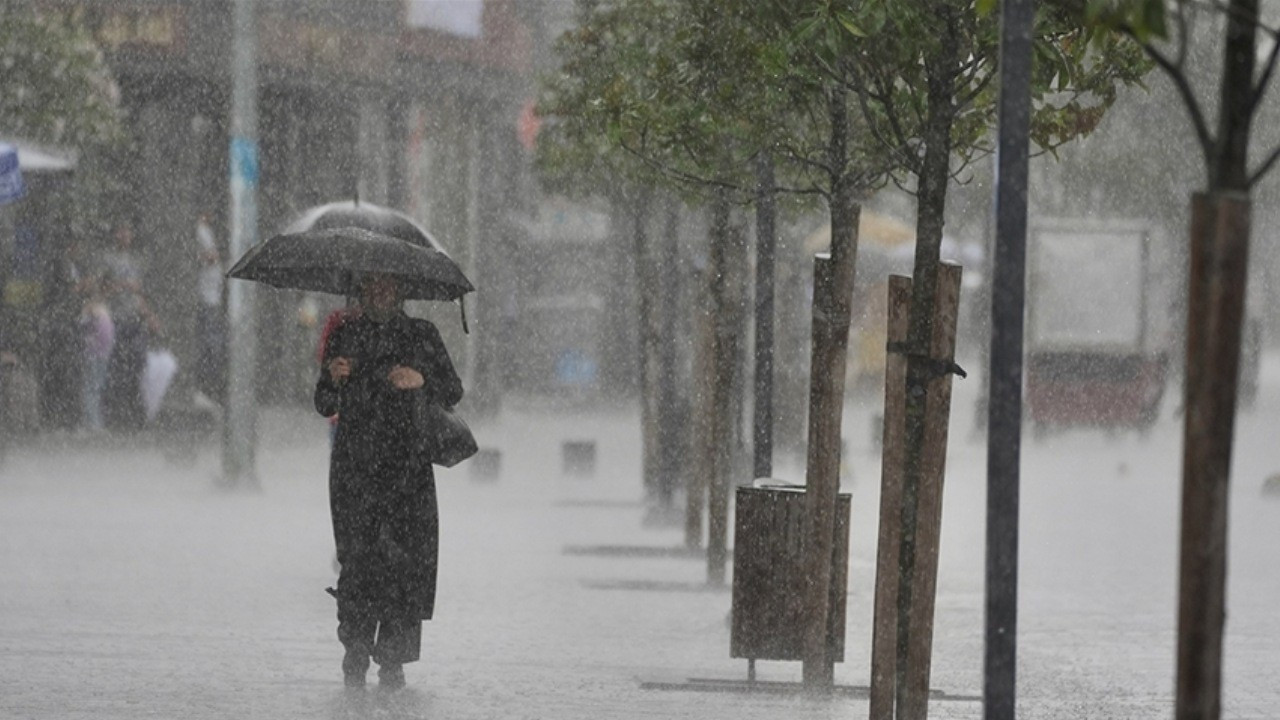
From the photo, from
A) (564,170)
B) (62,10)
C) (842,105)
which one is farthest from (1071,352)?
(842,105)

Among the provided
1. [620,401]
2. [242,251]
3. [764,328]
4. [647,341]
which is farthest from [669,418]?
[620,401]

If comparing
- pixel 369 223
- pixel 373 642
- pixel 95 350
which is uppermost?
pixel 369 223

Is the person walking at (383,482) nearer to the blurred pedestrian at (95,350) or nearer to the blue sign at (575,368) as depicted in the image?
the blurred pedestrian at (95,350)

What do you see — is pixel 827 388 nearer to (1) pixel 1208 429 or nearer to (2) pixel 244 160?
(1) pixel 1208 429

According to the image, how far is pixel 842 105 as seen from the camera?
10.1m

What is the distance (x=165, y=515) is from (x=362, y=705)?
916cm

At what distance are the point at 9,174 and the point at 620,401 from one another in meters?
18.7

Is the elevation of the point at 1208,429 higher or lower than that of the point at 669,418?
higher

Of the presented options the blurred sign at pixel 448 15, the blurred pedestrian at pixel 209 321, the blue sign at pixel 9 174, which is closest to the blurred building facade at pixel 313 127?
the blurred sign at pixel 448 15

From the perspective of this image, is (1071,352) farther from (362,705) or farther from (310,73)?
(362,705)

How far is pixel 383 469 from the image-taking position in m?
10.3

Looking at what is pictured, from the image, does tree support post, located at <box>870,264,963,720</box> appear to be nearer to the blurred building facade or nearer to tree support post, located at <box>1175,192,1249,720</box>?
tree support post, located at <box>1175,192,1249,720</box>

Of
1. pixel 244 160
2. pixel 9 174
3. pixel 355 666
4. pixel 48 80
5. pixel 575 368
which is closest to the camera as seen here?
pixel 355 666

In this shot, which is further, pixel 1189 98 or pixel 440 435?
pixel 440 435
